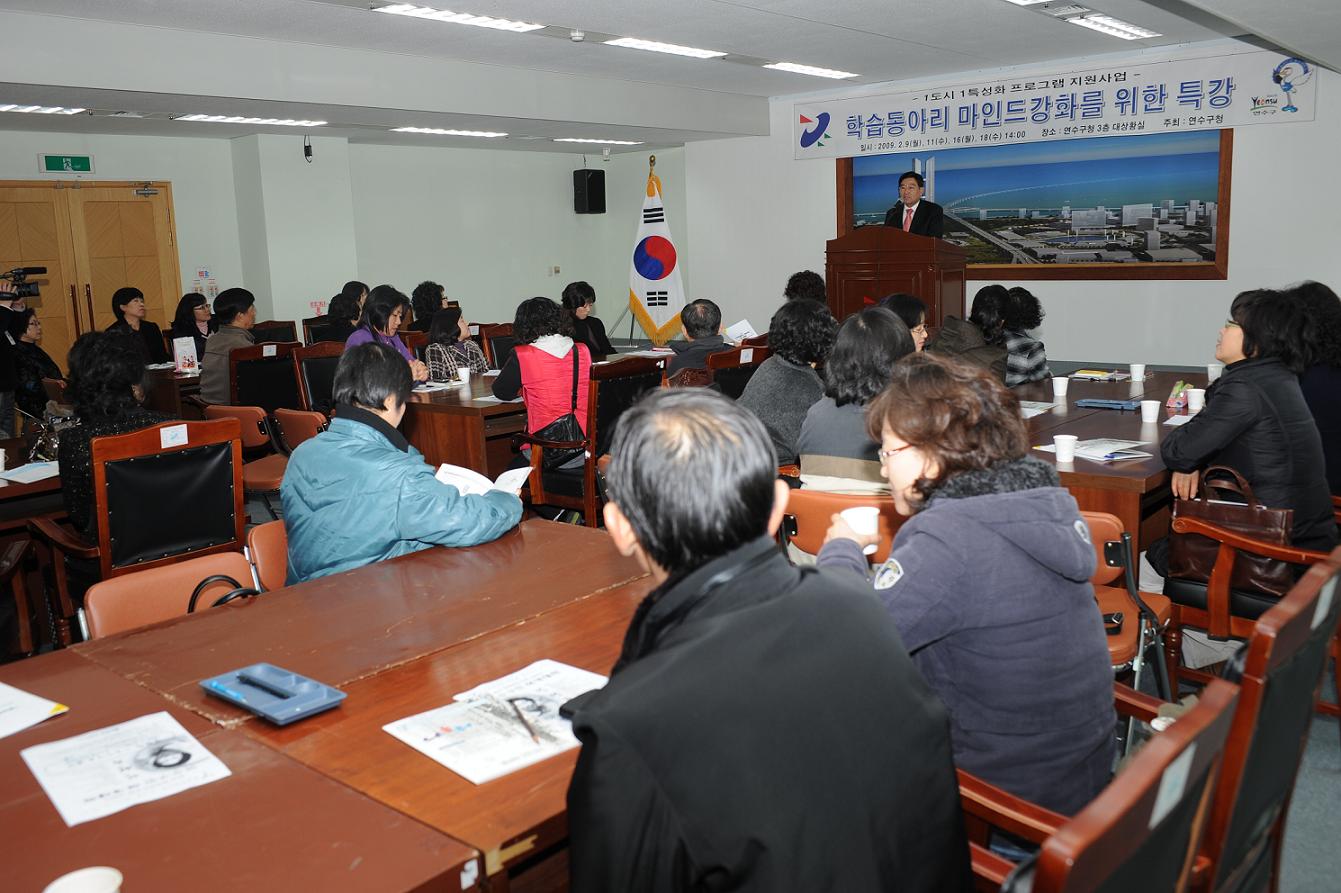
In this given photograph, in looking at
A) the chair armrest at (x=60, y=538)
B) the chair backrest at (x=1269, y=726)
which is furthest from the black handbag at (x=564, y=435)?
the chair backrest at (x=1269, y=726)

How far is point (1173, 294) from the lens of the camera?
938cm

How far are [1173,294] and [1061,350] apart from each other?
3.76 feet

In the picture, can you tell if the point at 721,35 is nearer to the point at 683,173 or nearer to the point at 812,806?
the point at 683,173

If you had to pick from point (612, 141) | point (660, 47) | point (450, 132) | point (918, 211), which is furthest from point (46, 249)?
point (918, 211)

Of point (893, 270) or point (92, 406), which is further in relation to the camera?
point (893, 270)

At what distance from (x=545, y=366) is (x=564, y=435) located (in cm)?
36

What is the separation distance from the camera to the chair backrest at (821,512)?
2.63 meters

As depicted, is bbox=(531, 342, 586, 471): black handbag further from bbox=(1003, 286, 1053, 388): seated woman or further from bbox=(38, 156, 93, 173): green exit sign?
bbox=(38, 156, 93, 173): green exit sign

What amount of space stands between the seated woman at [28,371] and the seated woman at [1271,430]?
6.61 meters

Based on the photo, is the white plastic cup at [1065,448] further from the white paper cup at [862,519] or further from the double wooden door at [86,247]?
the double wooden door at [86,247]

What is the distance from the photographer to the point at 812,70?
31.6ft

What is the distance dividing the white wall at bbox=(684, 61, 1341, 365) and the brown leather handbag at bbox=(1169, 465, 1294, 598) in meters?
6.72

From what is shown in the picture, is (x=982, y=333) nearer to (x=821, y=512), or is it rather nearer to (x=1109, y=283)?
(x=821, y=512)

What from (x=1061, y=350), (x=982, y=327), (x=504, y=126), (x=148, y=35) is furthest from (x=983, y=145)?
(x=148, y=35)
